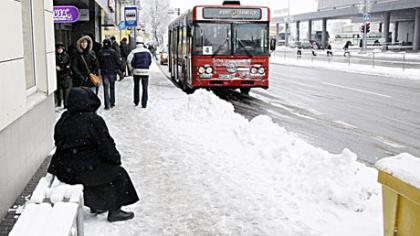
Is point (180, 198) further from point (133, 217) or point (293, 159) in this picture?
point (293, 159)

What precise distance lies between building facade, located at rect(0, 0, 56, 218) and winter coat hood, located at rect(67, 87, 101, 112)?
83 cm

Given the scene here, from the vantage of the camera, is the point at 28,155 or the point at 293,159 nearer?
the point at 28,155

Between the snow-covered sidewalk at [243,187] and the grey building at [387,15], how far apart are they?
5490 cm

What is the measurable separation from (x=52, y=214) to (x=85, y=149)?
1.56m

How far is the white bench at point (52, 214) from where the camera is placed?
3.47 m

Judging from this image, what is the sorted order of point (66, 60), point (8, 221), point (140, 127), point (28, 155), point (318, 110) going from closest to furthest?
point (8, 221), point (28, 155), point (140, 127), point (66, 60), point (318, 110)

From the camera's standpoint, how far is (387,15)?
70.5 metres

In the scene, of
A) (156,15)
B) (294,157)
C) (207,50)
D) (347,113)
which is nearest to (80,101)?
(294,157)

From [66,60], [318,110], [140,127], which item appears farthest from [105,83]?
[318,110]

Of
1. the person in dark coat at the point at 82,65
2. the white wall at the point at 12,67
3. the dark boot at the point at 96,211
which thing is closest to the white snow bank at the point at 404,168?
the dark boot at the point at 96,211

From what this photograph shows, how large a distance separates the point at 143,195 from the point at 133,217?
86 centimetres

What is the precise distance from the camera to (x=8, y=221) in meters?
5.51

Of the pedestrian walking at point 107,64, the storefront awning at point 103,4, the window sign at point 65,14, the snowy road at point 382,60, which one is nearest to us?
the window sign at point 65,14

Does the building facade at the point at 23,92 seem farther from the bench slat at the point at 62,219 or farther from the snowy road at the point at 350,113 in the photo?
the snowy road at the point at 350,113
